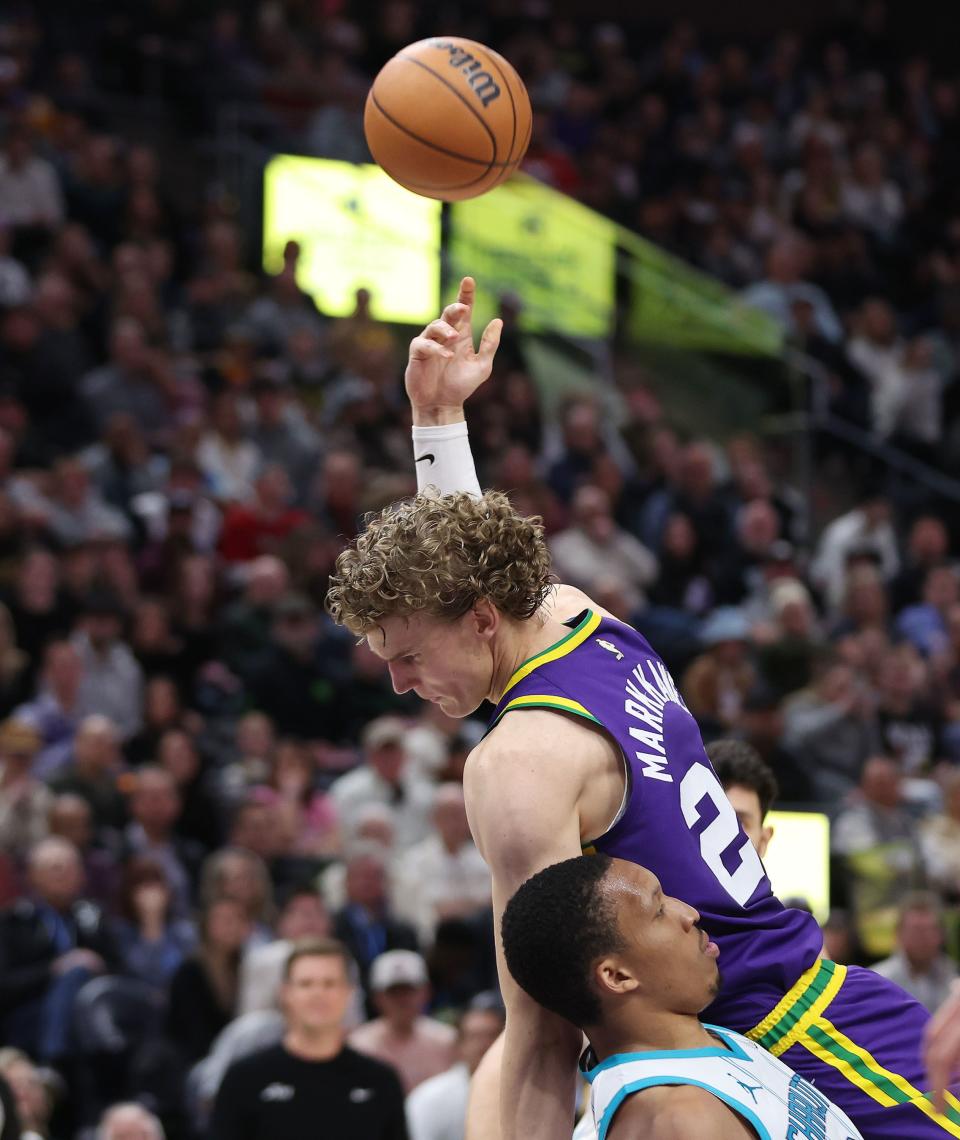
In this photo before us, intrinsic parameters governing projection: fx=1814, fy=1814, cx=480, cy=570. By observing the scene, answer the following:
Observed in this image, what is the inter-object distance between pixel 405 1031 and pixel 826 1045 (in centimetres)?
447

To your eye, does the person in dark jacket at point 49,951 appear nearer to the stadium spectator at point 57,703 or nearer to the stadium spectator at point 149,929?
the stadium spectator at point 149,929

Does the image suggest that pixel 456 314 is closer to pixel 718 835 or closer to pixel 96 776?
pixel 718 835

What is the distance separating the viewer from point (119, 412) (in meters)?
11.6

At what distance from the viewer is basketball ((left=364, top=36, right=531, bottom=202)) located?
4.50 metres

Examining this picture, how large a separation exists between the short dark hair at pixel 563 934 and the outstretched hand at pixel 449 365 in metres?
1.35

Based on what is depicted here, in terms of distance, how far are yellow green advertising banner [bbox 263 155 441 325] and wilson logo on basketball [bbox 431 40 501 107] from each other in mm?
8595

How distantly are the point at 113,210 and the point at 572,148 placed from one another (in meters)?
5.20

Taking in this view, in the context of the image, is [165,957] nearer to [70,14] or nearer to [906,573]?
[906,573]

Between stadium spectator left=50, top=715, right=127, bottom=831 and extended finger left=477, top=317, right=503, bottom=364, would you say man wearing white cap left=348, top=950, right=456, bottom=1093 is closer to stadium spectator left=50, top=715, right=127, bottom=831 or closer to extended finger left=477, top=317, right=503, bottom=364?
stadium spectator left=50, top=715, right=127, bottom=831

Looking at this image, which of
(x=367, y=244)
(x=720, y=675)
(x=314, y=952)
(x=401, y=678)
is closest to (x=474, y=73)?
(x=401, y=678)

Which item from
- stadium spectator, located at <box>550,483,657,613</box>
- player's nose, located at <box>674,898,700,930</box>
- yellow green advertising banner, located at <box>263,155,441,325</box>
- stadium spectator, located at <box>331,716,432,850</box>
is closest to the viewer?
player's nose, located at <box>674,898,700,930</box>

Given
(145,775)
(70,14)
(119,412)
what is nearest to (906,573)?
(119,412)

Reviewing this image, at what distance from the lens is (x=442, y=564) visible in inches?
129

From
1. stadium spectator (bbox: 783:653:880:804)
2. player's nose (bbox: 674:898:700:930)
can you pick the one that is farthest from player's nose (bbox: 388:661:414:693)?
stadium spectator (bbox: 783:653:880:804)
